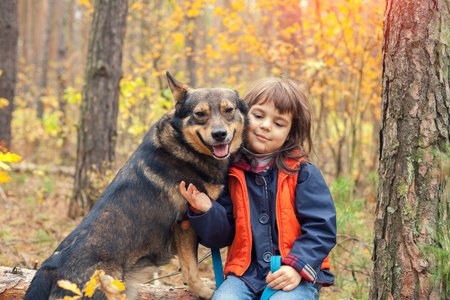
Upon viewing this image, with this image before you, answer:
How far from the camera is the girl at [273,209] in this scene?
245 cm

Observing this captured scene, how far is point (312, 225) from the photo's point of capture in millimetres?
2488

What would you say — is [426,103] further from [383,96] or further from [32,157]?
[32,157]

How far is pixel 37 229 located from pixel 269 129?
4.21 meters

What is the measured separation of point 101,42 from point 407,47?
4.88 meters

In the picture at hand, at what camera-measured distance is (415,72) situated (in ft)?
7.38

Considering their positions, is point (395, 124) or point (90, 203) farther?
point (90, 203)

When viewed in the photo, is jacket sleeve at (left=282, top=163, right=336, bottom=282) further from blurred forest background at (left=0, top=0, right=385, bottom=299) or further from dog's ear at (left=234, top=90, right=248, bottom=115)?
blurred forest background at (left=0, top=0, right=385, bottom=299)

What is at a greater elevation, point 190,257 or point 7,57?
point 7,57

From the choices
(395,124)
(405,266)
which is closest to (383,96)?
(395,124)

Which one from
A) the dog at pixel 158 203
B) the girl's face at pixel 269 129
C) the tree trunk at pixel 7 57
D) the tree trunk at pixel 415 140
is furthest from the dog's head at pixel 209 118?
the tree trunk at pixel 7 57

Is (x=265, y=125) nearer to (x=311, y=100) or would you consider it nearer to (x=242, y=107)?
(x=242, y=107)

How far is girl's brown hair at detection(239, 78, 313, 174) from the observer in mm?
2758

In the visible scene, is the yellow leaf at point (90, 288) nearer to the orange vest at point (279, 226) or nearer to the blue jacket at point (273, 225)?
the blue jacket at point (273, 225)

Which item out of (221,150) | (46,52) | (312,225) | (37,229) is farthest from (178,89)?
(46,52)
